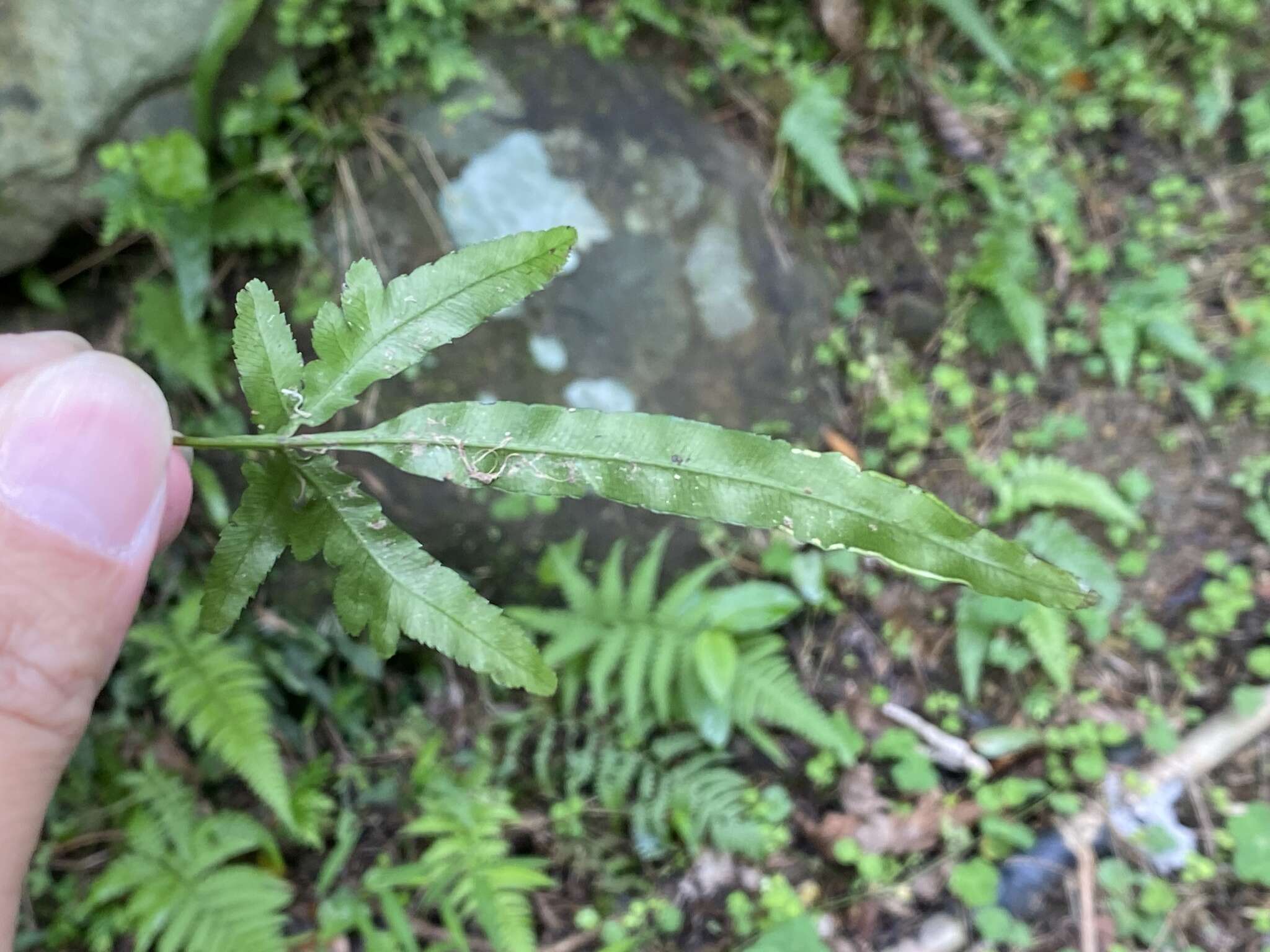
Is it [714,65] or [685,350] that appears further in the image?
[714,65]

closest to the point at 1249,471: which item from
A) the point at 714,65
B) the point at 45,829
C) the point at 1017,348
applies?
the point at 1017,348

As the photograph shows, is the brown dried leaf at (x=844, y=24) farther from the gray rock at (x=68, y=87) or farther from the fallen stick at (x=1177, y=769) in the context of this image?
the fallen stick at (x=1177, y=769)

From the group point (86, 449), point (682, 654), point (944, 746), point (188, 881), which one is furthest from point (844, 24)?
point (188, 881)

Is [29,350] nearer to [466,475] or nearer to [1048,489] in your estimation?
[466,475]

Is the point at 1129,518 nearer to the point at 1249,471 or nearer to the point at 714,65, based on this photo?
the point at 1249,471

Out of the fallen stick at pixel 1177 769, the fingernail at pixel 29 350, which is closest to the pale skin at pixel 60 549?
the fingernail at pixel 29 350

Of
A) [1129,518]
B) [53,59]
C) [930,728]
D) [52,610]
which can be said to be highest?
[53,59]
